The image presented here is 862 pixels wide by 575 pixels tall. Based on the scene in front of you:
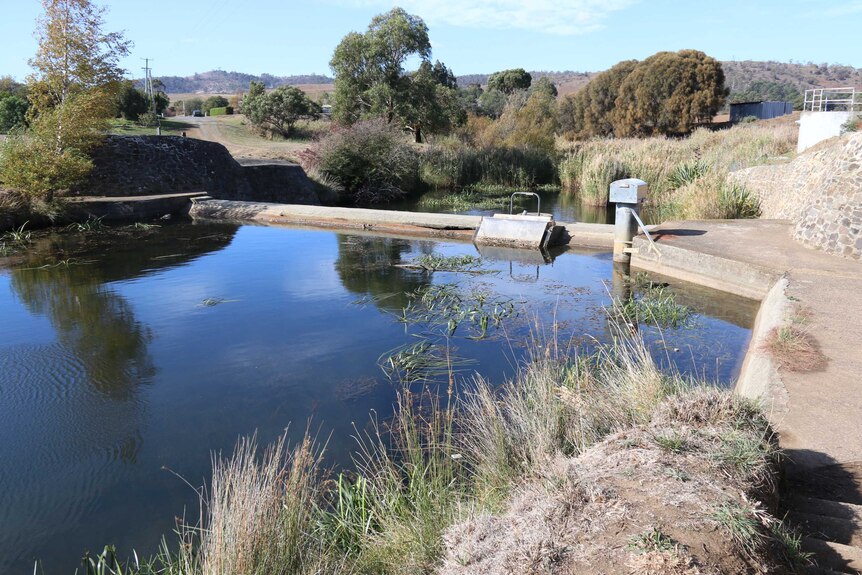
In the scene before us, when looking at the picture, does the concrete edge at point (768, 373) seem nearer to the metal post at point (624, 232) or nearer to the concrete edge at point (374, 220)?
the metal post at point (624, 232)

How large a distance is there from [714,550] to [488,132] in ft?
88.1

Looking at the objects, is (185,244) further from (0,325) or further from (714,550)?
(714,550)

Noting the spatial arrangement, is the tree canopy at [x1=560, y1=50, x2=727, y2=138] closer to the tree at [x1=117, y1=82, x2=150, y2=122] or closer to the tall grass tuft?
the tree at [x1=117, y1=82, x2=150, y2=122]

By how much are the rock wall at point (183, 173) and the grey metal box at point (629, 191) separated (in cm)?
1261

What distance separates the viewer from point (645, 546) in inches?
82.2

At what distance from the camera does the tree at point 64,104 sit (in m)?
14.8

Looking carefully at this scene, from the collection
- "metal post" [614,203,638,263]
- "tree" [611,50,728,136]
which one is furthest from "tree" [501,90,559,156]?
"metal post" [614,203,638,263]

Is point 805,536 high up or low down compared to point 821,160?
down

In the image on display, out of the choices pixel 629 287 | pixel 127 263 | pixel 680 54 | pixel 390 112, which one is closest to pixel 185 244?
pixel 127 263

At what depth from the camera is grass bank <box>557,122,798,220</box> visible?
42.8 ft

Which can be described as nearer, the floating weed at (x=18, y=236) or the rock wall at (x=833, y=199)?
the rock wall at (x=833, y=199)

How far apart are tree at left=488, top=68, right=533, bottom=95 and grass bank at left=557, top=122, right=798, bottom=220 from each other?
41.2 m

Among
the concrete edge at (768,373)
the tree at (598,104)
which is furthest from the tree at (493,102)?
the concrete edge at (768,373)

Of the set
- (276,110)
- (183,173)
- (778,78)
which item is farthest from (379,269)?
(778,78)
